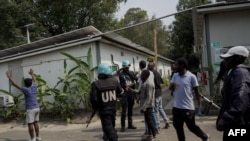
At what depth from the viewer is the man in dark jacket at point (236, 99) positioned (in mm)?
3635

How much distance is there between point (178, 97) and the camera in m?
6.36

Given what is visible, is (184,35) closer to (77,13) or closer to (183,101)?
(77,13)

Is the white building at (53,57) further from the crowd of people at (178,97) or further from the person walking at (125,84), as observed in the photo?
the crowd of people at (178,97)

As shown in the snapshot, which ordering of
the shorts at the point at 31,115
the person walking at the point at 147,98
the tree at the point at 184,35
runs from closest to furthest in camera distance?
1. the person walking at the point at 147,98
2. the shorts at the point at 31,115
3. the tree at the point at 184,35

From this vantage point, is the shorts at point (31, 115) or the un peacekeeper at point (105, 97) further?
the shorts at point (31, 115)

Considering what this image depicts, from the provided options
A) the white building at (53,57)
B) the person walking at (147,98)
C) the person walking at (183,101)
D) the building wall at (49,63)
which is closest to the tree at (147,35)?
the white building at (53,57)

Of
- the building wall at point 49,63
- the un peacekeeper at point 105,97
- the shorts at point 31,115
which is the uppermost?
the building wall at point 49,63

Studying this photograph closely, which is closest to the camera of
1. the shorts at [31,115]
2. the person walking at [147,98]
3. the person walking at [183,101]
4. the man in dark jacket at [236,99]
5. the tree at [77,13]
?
the man in dark jacket at [236,99]

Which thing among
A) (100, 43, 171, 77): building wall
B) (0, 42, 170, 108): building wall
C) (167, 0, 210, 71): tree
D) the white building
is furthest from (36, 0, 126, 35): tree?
(0, 42, 170, 108): building wall

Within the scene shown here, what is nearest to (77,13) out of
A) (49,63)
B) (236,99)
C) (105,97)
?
(49,63)

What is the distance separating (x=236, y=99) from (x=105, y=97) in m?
3.03

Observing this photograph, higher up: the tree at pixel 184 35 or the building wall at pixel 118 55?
the tree at pixel 184 35

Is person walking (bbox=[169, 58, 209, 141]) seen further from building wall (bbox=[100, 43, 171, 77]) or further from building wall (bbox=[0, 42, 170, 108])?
building wall (bbox=[100, 43, 171, 77])

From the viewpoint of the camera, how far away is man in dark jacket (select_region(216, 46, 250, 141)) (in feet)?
11.9
